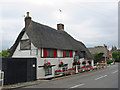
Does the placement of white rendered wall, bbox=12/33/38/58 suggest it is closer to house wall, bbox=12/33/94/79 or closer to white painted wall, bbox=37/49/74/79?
house wall, bbox=12/33/94/79

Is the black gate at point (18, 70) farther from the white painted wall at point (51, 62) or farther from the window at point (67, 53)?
the window at point (67, 53)

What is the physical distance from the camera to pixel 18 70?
1435 cm

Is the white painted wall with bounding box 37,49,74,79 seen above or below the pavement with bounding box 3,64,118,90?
above

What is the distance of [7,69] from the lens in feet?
43.4

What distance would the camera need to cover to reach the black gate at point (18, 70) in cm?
1320

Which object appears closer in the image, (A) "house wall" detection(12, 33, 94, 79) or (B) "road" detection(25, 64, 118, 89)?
(B) "road" detection(25, 64, 118, 89)

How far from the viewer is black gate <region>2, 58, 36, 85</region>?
13203 mm

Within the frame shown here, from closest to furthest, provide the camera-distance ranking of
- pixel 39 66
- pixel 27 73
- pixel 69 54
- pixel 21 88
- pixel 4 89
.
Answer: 1. pixel 4 89
2. pixel 21 88
3. pixel 27 73
4. pixel 39 66
5. pixel 69 54

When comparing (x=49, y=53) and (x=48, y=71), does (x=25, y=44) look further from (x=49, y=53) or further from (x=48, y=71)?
(x=48, y=71)

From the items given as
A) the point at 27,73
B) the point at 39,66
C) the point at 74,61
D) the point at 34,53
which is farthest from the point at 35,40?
the point at 74,61

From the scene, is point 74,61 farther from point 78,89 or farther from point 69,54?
point 78,89

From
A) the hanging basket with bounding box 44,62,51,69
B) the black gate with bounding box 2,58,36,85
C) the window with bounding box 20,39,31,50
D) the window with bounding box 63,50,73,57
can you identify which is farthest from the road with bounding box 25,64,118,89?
the window with bounding box 63,50,73,57

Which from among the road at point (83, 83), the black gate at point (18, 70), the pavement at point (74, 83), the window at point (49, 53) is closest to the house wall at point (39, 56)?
the window at point (49, 53)

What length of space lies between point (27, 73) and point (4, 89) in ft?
14.8
